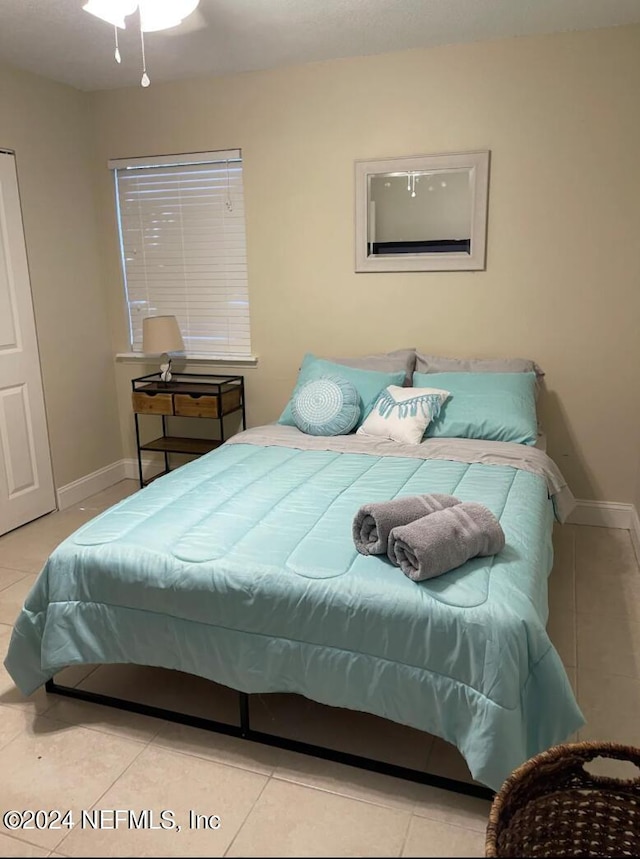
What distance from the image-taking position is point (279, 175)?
12.6 ft

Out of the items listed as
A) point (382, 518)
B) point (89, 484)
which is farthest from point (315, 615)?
point (89, 484)

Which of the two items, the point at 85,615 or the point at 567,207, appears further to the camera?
the point at 567,207

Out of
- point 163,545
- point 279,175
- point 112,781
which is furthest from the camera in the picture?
point 279,175

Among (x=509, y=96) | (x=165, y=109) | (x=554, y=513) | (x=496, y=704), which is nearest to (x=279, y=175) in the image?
(x=165, y=109)

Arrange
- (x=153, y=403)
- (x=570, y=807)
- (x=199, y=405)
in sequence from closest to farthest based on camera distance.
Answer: (x=570, y=807) → (x=199, y=405) → (x=153, y=403)

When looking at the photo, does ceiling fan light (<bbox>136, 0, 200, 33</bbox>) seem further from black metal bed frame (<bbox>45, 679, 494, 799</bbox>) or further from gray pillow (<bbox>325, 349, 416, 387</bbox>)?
black metal bed frame (<bbox>45, 679, 494, 799</bbox>)

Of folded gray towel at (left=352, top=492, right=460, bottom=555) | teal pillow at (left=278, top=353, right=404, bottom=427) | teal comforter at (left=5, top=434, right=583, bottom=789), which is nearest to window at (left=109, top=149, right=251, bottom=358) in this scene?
teal pillow at (left=278, top=353, right=404, bottom=427)

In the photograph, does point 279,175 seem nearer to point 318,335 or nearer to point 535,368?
point 318,335

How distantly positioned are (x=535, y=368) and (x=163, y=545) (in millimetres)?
2316

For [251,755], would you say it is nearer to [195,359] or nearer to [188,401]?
[188,401]

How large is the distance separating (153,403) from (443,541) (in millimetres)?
2695

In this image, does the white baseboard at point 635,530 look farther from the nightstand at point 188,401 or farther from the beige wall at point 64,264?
the beige wall at point 64,264

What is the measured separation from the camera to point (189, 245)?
418cm

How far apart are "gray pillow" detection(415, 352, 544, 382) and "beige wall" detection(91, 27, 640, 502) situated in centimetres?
12
